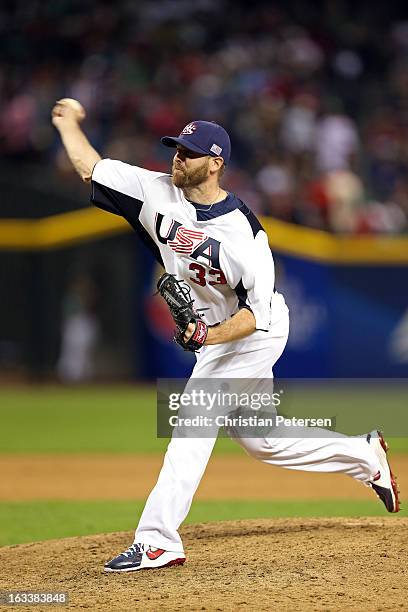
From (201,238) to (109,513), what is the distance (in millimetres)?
2861

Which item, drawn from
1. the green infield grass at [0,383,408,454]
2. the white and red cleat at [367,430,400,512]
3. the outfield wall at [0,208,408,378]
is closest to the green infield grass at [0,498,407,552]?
the white and red cleat at [367,430,400,512]

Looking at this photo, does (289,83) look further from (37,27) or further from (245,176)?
(37,27)

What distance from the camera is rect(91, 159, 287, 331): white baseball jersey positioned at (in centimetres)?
508

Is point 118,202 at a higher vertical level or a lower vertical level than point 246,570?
higher

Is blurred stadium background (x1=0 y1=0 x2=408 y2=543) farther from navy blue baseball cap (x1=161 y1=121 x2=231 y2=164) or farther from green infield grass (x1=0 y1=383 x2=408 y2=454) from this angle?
navy blue baseball cap (x1=161 y1=121 x2=231 y2=164)

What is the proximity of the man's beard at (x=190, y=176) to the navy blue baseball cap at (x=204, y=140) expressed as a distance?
0.07 meters

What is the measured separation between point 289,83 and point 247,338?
1084 cm

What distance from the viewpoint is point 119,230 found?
13914mm

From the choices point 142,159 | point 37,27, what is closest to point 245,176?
point 142,159

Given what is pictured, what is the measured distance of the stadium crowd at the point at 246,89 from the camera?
562 inches

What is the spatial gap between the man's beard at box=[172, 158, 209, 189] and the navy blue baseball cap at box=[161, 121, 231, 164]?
70 mm

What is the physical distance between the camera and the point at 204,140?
5.11 meters

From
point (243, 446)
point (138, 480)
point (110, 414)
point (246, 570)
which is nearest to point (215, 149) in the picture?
point (243, 446)

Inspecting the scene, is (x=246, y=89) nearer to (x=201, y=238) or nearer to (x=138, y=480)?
(x=138, y=480)
